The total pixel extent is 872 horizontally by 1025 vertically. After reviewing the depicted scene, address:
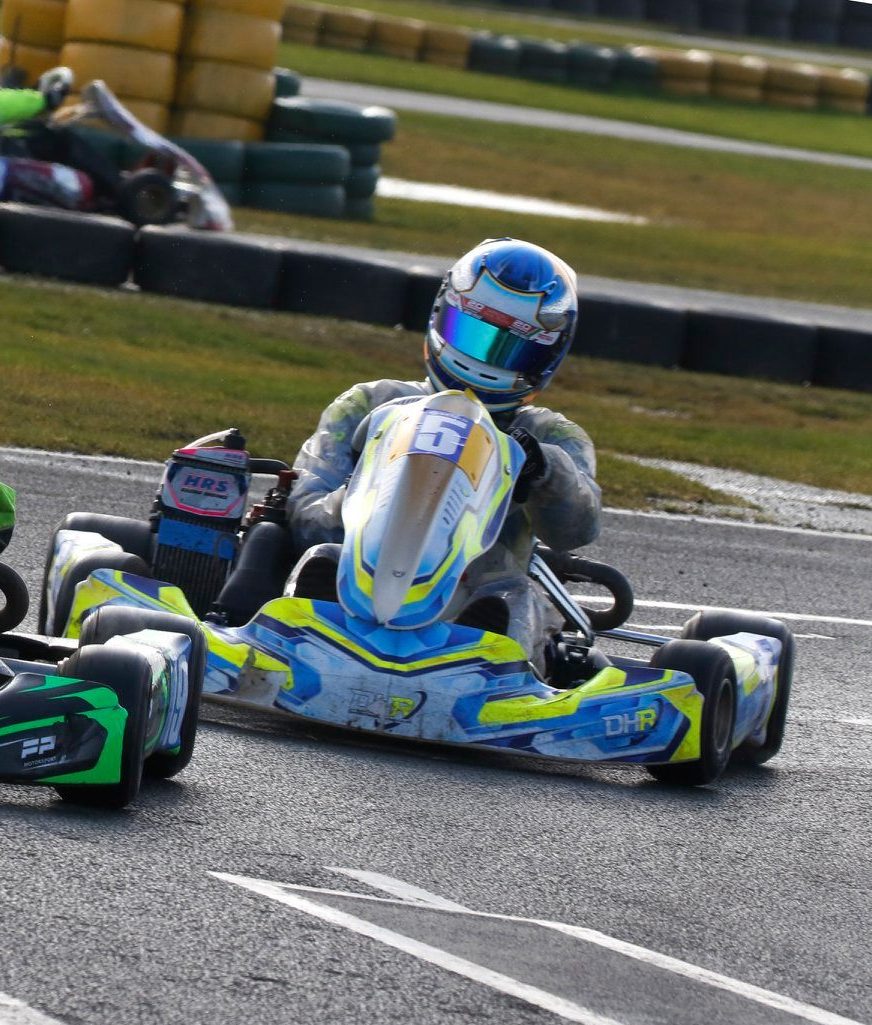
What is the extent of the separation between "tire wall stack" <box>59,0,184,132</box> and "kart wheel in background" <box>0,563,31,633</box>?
13.7 m

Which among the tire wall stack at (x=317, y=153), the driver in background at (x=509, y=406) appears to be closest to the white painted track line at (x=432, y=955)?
the driver in background at (x=509, y=406)

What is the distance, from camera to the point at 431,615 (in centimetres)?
470

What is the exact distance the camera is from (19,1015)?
2666 millimetres

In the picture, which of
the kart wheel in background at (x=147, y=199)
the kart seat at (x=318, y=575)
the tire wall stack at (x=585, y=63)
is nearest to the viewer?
the kart seat at (x=318, y=575)

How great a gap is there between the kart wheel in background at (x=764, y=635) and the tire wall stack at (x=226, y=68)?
13398 millimetres

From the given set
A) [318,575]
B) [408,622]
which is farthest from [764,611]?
[408,622]

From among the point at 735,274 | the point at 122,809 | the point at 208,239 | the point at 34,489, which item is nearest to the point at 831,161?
the point at 735,274

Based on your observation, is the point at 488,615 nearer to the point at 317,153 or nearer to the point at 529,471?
the point at 529,471

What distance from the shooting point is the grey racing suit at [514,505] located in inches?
200

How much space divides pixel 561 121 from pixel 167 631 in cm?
2631

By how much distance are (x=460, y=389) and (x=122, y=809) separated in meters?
1.90

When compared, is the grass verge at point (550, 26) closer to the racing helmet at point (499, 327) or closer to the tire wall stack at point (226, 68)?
the tire wall stack at point (226, 68)

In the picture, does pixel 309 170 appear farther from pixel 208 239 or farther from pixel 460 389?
pixel 460 389


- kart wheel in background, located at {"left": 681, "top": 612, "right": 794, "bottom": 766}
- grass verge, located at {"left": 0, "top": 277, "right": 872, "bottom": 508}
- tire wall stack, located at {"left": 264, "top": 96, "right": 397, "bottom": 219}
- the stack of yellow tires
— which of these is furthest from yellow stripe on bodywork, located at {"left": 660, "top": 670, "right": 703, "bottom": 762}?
tire wall stack, located at {"left": 264, "top": 96, "right": 397, "bottom": 219}
